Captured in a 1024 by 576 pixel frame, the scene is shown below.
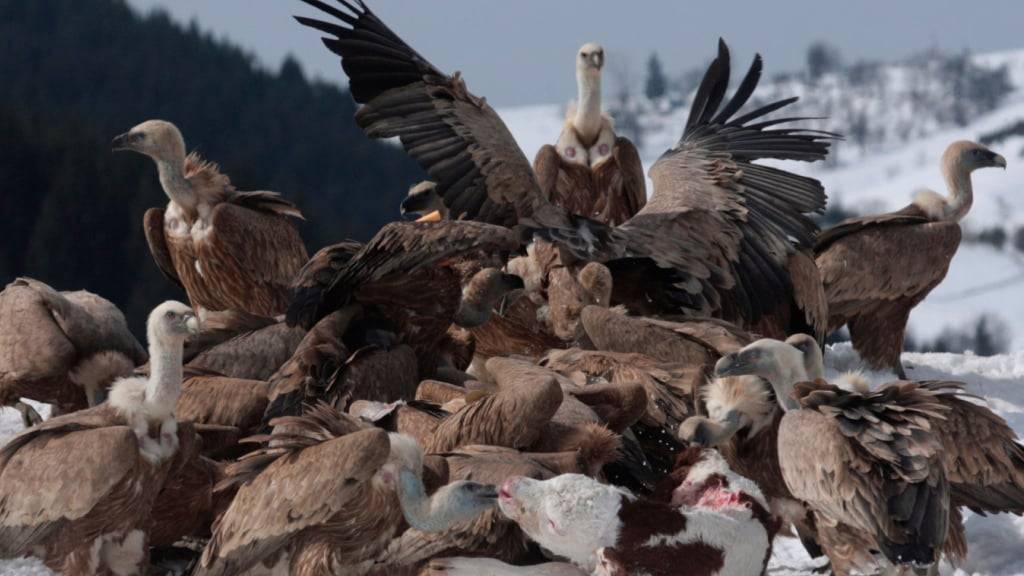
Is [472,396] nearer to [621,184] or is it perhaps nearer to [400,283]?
[400,283]

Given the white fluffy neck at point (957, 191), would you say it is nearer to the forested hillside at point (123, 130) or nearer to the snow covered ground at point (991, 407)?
the snow covered ground at point (991, 407)

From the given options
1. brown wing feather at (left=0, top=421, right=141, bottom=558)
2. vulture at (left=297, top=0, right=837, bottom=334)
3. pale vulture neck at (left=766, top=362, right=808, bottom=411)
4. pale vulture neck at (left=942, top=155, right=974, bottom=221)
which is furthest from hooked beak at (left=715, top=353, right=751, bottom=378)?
pale vulture neck at (left=942, top=155, right=974, bottom=221)

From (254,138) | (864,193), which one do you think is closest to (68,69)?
(254,138)

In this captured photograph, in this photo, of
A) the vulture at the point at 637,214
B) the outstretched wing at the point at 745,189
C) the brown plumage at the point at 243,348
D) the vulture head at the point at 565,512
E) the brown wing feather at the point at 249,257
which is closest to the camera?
the vulture head at the point at 565,512

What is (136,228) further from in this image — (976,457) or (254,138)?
(976,457)

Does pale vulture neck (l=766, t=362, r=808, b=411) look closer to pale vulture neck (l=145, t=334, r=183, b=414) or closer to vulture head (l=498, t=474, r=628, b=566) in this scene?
vulture head (l=498, t=474, r=628, b=566)

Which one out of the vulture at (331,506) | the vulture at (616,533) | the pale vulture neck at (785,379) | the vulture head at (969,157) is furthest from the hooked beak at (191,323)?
the vulture head at (969,157)

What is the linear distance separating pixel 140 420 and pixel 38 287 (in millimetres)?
2015

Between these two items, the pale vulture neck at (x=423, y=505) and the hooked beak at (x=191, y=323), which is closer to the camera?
the pale vulture neck at (x=423, y=505)

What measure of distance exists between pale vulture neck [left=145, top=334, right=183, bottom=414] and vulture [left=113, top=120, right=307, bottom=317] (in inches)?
121

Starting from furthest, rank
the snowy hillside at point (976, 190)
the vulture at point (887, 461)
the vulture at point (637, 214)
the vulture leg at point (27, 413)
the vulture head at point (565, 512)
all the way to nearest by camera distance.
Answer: the snowy hillside at point (976, 190)
the vulture at point (637, 214)
the vulture leg at point (27, 413)
the vulture at point (887, 461)
the vulture head at point (565, 512)

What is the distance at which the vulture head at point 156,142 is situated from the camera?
8.87m

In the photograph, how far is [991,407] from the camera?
336 inches

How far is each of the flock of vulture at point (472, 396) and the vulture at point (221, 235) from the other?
2cm
